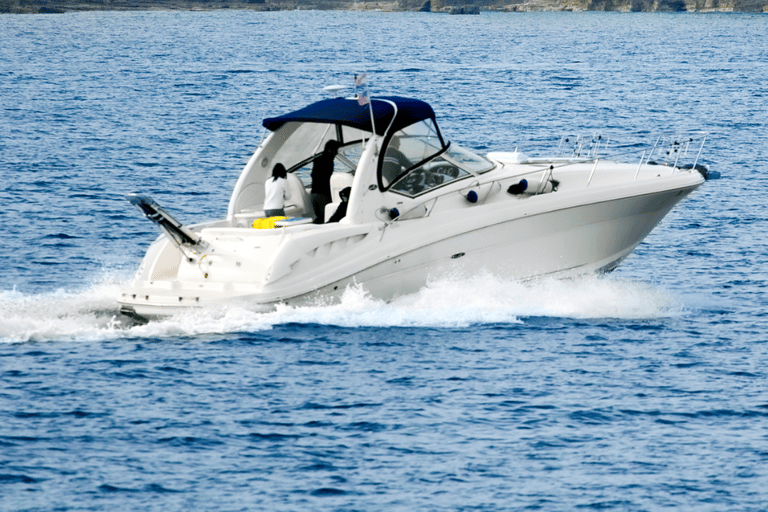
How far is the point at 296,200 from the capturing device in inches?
589

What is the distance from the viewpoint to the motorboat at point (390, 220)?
13.7 meters

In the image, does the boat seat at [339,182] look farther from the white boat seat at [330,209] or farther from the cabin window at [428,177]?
the cabin window at [428,177]

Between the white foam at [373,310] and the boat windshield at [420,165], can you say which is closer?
the white foam at [373,310]

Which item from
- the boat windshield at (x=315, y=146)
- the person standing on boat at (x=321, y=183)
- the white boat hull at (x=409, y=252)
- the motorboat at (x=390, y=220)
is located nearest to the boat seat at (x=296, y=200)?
A: the motorboat at (x=390, y=220)

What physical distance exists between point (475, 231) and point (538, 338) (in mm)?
1648

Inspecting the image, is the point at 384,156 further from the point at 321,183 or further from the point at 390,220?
the point at 321,183

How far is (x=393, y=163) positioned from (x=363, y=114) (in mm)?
766

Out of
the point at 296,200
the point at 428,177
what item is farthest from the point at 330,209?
the point at 428,177

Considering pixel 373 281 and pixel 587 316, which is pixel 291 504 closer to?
pixel 373 281

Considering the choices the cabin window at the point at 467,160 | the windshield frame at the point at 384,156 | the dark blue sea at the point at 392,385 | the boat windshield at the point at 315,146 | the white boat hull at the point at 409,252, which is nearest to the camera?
the dark blue sea at the point at 392,385

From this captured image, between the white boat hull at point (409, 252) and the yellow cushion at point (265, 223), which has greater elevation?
the yellow cushion at point (265, 223)

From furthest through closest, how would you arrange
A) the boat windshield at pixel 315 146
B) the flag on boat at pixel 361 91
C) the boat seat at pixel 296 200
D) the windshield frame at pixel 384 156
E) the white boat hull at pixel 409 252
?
the boat windshield at pixel 315 146
the boat seat at pixel 296 200
the windshield frame at pixel 384 156
the flag on boat at pixel 361 91
the white boat hull at pixel 409 252

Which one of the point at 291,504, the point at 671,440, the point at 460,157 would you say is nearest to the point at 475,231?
the point at 460,157

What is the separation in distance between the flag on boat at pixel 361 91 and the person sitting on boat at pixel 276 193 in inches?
54.1
